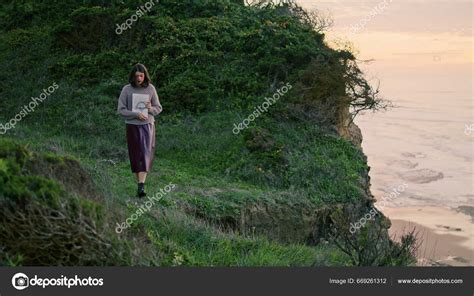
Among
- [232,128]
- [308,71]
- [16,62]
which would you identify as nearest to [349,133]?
[308,71]

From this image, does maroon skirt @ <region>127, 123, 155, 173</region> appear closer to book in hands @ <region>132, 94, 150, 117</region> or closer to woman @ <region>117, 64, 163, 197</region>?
woman @ <region>117, 64, 163, 197</region>

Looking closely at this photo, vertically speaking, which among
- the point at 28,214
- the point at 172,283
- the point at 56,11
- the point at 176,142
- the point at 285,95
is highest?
the point at 56,11

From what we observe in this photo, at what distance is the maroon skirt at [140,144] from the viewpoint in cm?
1034

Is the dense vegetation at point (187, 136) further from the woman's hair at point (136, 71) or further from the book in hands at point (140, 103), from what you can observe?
the woman's hair at point (136, 71)

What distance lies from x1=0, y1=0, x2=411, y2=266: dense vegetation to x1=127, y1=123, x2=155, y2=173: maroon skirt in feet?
2.03

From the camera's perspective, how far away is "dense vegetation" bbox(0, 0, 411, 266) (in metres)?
6.01

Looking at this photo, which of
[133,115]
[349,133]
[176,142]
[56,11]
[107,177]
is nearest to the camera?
[133,115]

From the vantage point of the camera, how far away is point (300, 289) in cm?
586

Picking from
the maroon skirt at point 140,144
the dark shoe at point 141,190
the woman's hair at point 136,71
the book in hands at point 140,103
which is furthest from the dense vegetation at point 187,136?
the woman's hair at point 136,71

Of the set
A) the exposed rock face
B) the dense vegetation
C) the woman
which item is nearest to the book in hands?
the woman

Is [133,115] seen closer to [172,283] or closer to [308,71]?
[172,283]

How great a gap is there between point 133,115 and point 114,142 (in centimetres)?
532

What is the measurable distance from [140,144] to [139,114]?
1.82 feet

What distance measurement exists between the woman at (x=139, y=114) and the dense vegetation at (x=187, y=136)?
0.67m
